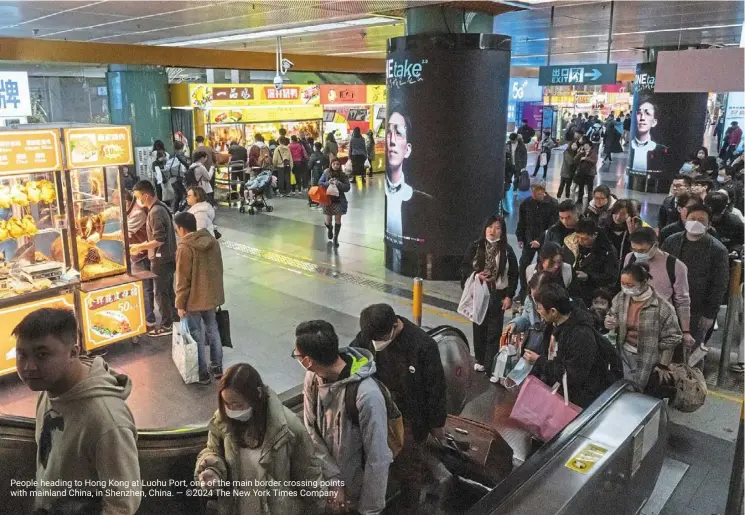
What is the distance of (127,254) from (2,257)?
1.20 m

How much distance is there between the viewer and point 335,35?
13.1 m

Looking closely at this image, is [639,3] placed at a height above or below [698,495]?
above

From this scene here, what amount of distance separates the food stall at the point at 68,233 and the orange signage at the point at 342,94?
43.9ft

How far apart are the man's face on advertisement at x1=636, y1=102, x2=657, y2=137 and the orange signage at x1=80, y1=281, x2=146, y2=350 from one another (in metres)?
14.4

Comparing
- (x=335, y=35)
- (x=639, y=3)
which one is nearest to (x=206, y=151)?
(x=335, y=35)

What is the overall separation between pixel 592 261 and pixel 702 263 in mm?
983

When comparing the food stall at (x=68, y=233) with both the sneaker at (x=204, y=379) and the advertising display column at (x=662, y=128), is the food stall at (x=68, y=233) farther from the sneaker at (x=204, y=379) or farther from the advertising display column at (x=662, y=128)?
the advertising display column at (x=662, y=128)

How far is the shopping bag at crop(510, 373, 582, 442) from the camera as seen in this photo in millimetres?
3930

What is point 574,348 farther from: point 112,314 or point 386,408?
point 112,314

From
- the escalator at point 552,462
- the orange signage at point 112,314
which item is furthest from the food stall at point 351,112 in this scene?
the escalator at point 552,462

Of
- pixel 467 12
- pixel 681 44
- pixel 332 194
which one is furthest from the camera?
pixel 681 44

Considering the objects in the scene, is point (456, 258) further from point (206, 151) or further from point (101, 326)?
point (206, 151)

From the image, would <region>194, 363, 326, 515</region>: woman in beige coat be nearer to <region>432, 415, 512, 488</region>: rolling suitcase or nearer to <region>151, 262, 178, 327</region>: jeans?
<region>432, 415, 512, 488</region>: rolling suitcase

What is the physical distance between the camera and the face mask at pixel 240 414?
8.50 ft
